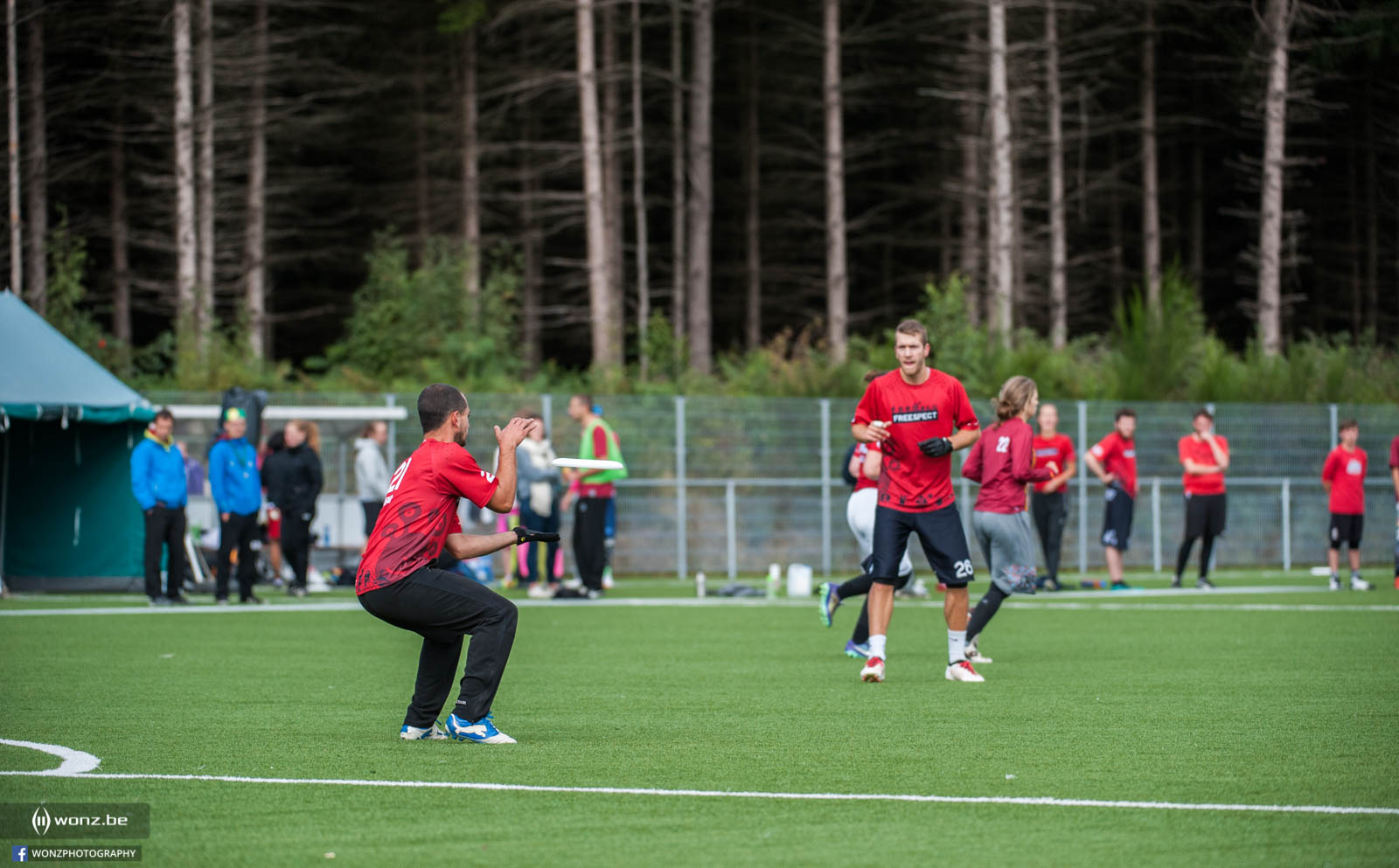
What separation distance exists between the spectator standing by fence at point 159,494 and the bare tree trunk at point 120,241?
23.3 m

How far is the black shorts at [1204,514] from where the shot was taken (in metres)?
19.6

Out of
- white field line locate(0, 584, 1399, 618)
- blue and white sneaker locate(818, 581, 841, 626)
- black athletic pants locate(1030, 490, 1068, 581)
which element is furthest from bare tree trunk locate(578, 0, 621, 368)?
blue and white sneaker locate(818, 581, 841, 626)

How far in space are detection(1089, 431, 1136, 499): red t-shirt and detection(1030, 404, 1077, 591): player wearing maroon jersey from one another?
551 millimetres

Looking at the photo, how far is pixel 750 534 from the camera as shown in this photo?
2430 centimetres

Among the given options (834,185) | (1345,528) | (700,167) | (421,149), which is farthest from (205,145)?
(1345,528)

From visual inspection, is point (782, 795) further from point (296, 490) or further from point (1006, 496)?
point (296, 490)

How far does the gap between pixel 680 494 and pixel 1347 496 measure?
356 inches

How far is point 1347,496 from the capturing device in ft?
64.3

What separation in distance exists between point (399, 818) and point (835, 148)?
107 feet

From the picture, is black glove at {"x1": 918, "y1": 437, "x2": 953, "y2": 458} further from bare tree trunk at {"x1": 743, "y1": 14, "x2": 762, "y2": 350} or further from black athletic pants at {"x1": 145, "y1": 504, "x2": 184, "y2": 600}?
bare tree trunk at {"x1": 743, "y1": 14, "x2": 762, "y2": 350}

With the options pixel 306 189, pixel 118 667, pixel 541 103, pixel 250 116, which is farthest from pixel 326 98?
pixel 118 667

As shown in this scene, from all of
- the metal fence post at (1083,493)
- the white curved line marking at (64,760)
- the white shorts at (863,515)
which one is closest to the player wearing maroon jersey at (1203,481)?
the metal fence post at (1083,493)

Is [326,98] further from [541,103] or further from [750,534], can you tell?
[750,534]

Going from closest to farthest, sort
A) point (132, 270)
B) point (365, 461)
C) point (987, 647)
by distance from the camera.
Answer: point (987, 647), point (365, 461), point (132, 270)
